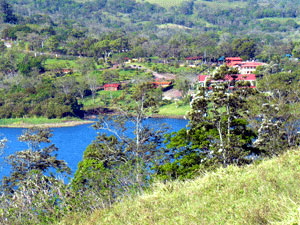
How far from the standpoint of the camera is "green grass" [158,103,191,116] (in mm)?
37669

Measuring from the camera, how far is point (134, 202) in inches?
205

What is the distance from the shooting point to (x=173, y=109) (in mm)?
38844

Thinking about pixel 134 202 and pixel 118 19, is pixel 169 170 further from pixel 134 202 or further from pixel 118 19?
pixel 118 19

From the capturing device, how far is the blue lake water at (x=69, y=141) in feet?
75.8

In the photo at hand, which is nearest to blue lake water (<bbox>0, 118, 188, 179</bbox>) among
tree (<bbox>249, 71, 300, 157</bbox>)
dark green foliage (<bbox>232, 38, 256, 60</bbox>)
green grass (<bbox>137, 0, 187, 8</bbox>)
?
tree (<bbox>249, 71, 300, 157</bbox>)

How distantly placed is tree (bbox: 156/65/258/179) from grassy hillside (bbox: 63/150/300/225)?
4601 millimetres

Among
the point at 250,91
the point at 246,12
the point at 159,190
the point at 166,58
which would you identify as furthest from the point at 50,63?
the point at 246,12

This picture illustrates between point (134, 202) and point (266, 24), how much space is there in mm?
104106

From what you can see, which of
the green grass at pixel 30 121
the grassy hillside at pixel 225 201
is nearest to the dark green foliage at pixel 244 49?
the green grass at pixel 30 121

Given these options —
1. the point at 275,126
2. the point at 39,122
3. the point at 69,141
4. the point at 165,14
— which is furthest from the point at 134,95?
the point at 165,14

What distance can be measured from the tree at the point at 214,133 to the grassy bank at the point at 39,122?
25768mm

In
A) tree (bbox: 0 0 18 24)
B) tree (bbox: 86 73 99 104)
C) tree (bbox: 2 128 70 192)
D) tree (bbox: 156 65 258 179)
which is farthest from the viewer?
tree (bbox: 0 0 18 24)

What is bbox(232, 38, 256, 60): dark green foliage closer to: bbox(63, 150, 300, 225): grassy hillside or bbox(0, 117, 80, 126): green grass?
bbox(0, 117, 80, 126): green grass

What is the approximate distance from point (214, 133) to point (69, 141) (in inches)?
754
